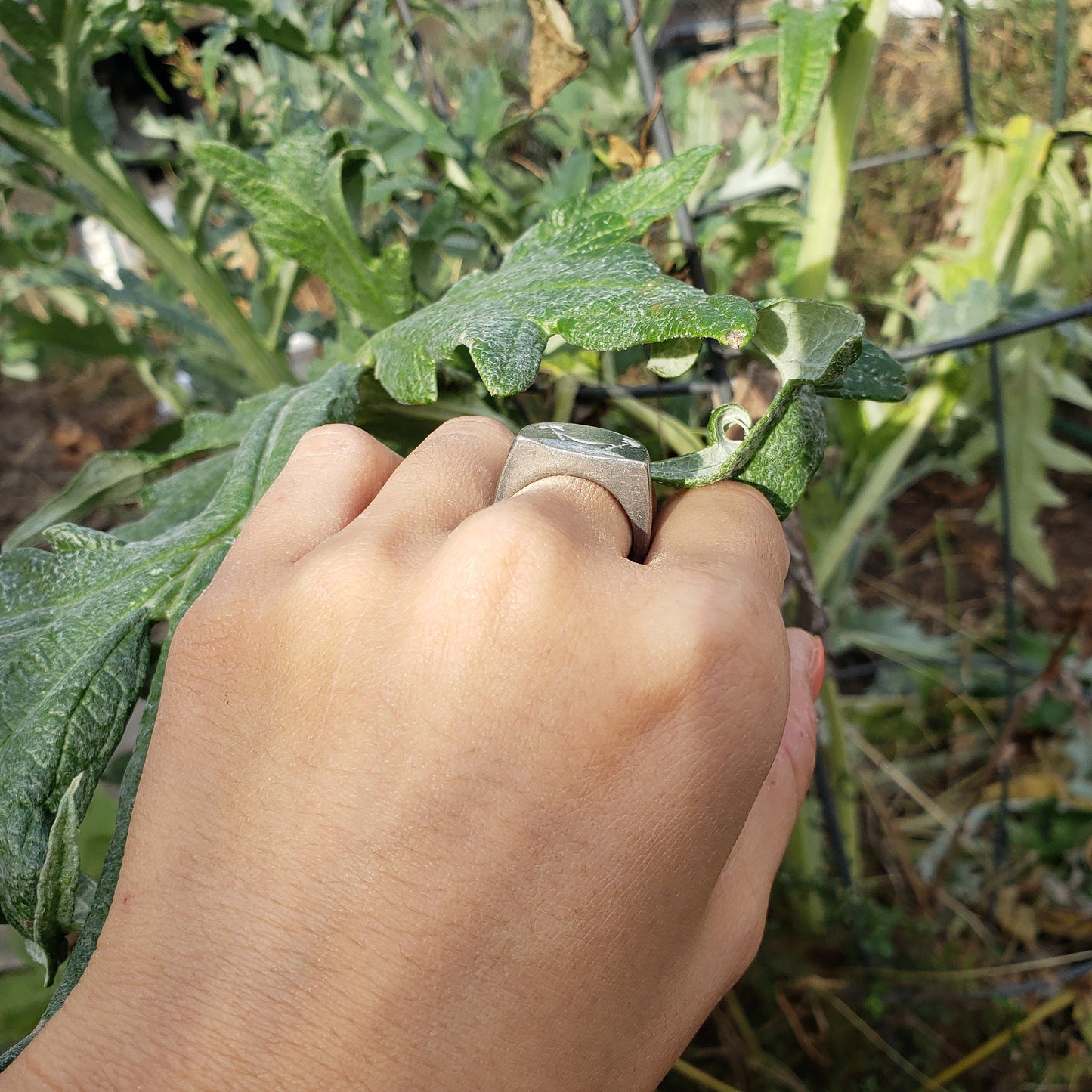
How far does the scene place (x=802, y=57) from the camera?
0.67 meters

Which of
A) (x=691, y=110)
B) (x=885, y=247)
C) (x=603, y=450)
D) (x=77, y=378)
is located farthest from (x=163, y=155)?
(x=77, y=378)

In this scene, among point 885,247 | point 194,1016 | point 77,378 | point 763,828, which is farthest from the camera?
point 77,378

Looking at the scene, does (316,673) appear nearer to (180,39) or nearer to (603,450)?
(603,450)

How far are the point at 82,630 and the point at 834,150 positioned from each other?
772mm

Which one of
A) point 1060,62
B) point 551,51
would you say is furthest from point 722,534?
point 1060,62

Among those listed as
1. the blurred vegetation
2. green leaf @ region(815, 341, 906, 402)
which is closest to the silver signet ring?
green leaf @ region(815, 341, 906, 402)

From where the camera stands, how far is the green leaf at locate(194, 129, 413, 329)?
70 cm

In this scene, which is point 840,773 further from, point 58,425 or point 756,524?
point 58,425

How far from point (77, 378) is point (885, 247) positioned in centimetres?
325

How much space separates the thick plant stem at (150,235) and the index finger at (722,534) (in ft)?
2.51

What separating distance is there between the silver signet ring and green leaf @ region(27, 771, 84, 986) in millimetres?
282

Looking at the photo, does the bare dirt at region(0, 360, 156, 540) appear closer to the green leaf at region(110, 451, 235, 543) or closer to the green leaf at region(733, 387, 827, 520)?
the green leaf at region(110, 451, 235, 543)

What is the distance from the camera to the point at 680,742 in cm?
38

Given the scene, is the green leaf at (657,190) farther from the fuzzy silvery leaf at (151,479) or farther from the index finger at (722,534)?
the fuzzy silvery leaf at (151,479)
